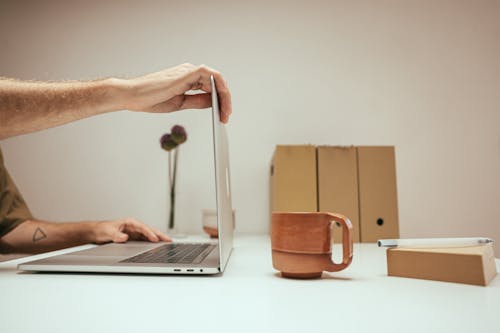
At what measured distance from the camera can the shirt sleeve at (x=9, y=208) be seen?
4.16ft

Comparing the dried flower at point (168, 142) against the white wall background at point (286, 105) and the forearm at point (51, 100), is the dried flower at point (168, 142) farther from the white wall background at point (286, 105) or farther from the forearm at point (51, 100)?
the forearm at point (51, 100)

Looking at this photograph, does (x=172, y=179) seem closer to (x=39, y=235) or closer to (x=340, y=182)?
(x=39, y=235)

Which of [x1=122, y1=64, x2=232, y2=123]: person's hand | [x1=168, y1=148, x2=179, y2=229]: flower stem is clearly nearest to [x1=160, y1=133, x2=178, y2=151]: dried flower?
[x1=168, y1=148, x2=179, y2=229]: flower stem

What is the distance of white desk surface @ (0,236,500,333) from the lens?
0.34m

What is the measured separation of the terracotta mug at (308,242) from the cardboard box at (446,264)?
98 mm

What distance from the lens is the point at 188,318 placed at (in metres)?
0.36

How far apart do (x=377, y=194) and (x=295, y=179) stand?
0.30 meters

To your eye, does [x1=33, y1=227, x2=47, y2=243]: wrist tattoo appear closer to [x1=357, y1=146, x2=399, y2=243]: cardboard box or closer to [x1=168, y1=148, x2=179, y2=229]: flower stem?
[x1=168, y1=148, x2=179, y2=229]: flower stem

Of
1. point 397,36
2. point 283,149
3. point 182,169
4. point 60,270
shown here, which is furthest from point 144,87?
point 397,36

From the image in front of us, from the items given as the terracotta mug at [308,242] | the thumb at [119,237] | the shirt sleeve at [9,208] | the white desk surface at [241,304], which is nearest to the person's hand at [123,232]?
the thumb at [119,237]

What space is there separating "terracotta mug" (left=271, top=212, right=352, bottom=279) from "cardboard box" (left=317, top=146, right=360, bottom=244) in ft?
2.48

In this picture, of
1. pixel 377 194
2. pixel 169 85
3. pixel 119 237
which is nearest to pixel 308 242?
pixel 169 85

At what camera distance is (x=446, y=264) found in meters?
0.52

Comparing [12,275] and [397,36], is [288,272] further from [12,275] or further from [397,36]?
[397,36]
